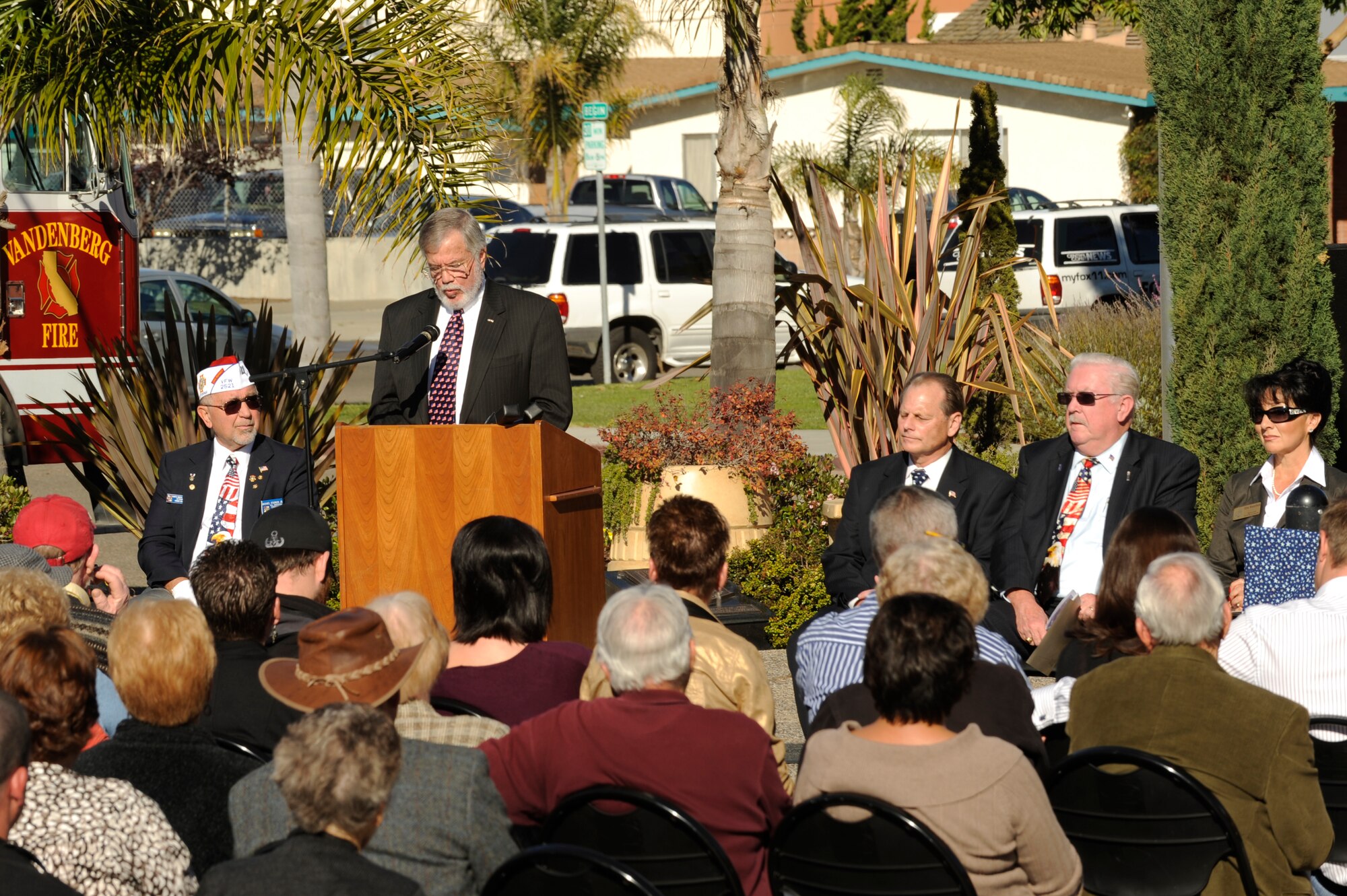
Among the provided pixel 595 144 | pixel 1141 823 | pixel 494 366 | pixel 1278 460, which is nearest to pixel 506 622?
pixel 1141 823

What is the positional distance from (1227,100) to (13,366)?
8.13m

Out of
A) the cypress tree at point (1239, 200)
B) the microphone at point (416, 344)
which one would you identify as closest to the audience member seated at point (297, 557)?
the microphone at point (416, 344)

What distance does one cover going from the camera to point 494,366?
5973 millimetres

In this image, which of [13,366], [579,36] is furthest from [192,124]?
[579,36]

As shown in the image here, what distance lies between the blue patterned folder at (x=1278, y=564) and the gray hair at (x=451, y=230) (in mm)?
2891

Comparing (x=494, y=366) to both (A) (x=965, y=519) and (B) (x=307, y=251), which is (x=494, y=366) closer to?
(A) (x=965, y=519)

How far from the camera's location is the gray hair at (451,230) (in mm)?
5848

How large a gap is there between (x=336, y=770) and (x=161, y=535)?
3631 millimetres

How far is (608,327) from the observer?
1884 cm

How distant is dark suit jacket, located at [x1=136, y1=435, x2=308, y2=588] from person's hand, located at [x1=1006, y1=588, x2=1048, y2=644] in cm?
276

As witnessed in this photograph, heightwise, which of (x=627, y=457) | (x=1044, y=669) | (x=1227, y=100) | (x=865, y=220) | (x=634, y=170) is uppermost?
(x=634, y=170)

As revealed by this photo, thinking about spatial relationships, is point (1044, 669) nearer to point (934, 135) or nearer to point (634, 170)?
point (934, 135)

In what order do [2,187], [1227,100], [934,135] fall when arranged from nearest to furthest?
[1227,100], [2,187], [934,135]

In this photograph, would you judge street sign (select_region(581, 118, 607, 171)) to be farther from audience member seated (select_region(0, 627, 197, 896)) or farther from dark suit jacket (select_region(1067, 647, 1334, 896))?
audience member seated (select_region(0, 627, 197, 896))
